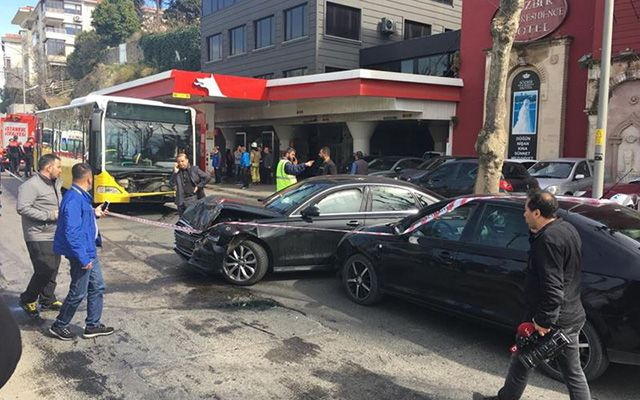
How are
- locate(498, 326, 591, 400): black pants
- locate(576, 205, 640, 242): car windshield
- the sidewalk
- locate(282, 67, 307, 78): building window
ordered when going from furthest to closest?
locate(282, 67, 307, 78): building window < the sidewalk < locate(576, 205, 640, 242): car windshield < locate(498, 326, 591, 400): black pants

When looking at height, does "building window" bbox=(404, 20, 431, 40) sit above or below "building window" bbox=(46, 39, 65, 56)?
below

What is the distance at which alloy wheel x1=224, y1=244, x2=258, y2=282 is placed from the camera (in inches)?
277

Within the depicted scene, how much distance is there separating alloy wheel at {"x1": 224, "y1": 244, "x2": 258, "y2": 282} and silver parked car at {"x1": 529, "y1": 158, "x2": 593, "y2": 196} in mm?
8672

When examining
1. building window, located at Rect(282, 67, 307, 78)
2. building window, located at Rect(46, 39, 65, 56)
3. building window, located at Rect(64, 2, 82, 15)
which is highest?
building window, located at Rect(64, 2, 82, 15)

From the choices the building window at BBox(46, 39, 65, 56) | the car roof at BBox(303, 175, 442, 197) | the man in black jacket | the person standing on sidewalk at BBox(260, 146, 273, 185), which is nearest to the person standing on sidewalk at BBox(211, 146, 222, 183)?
the person standing on sidewalk at BBox(260, 146, 273, 185)

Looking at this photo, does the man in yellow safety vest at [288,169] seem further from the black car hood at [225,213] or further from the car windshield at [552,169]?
the car windshield at [552,169]

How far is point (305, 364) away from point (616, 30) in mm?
15005

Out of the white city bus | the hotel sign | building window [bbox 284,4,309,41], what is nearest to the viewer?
the white city bus

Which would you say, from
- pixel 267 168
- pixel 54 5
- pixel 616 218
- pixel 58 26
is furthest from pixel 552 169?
pixel 54 5

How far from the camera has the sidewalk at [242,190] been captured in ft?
64.9

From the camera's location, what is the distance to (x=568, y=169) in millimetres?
13703

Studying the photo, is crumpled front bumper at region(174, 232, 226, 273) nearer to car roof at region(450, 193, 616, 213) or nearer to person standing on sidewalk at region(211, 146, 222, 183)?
car roof at region(450, 193, 616, 213)

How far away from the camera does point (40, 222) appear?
5.57m

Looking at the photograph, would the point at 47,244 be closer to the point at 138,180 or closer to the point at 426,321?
the point at 426,321
